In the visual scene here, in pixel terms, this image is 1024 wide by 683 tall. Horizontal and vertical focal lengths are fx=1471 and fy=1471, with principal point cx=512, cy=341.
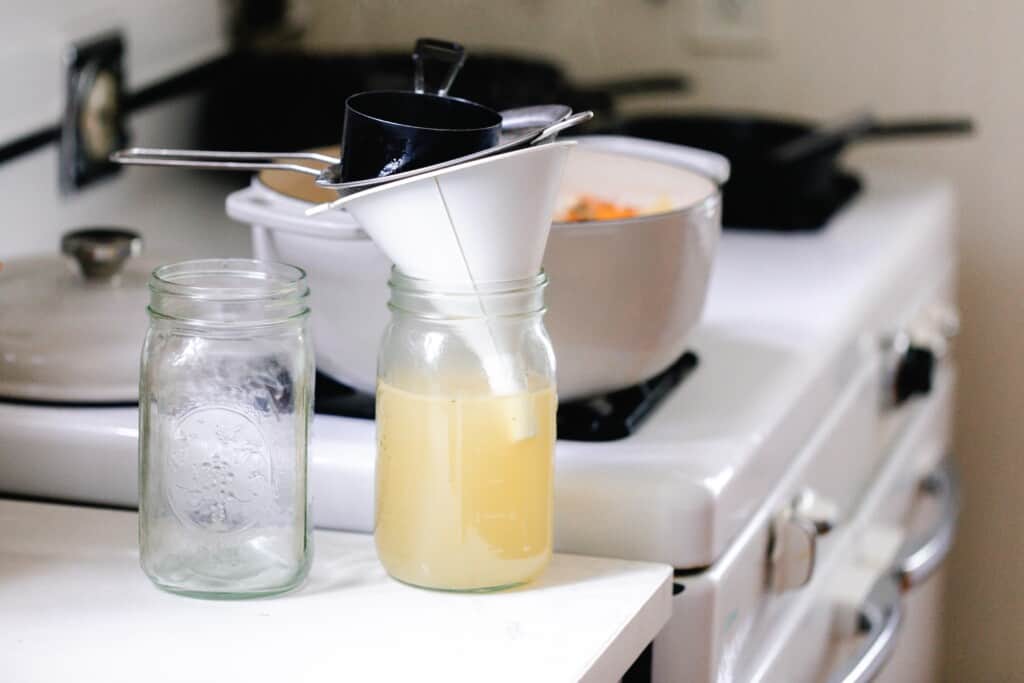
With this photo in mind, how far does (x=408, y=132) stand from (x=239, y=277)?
0.14 metres

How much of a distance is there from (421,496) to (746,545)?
0.77 ft

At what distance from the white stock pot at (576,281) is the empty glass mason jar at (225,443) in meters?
Result: 0.09

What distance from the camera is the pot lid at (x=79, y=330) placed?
883 millimetres

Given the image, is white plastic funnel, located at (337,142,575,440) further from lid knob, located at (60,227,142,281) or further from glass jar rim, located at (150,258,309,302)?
lid knob, located at (60,227,142,281)

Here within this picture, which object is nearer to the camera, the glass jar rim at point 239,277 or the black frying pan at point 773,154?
the glass jar rim at point 239,277

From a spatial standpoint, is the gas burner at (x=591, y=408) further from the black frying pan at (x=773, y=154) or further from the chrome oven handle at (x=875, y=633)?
the black frying pan at (x=773, y=154)

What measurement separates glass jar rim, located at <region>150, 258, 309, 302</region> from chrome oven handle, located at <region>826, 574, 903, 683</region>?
0.50 meters

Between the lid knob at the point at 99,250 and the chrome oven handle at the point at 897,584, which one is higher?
the lid knob at the point at 99,250

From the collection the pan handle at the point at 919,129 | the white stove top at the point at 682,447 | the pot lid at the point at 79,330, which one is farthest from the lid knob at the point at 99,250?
the pan handle at the point at 919,129

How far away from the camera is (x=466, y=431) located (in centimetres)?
71

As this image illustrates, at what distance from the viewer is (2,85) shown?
1.14 metres

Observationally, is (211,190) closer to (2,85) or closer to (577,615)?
(2,85)

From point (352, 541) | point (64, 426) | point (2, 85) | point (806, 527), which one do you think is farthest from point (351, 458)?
point (2, 85)

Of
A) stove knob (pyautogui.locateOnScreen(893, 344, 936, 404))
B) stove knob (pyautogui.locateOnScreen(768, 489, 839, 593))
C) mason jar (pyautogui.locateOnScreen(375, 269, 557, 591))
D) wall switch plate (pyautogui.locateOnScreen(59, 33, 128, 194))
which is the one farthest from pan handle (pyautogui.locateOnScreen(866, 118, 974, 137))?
mason jar (pyautogui.locateOnScreen(375, 269, 557, 591))
